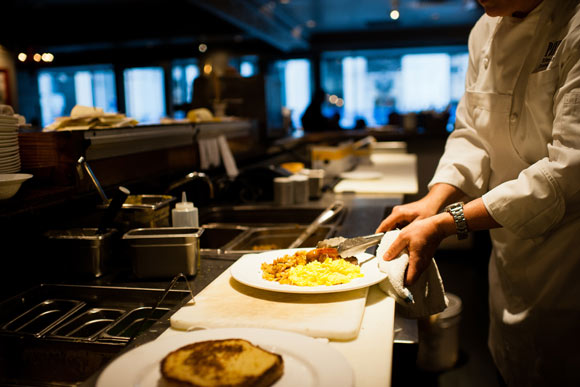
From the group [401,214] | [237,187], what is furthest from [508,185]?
[237,187]

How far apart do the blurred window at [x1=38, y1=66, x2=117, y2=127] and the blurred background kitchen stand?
33 millimetres

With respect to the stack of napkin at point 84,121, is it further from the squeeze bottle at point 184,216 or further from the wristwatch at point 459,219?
the wristwatch at point 459,219

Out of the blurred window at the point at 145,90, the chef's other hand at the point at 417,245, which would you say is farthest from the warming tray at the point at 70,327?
the blurred window at the point at 145,90

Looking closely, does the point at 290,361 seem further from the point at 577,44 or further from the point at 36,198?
the point at 577,44

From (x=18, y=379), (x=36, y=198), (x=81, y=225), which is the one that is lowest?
(x=18, y=379)

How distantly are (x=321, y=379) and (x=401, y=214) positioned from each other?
37.1 inches

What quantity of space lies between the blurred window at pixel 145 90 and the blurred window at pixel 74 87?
0.44m

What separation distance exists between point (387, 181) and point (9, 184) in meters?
2.61

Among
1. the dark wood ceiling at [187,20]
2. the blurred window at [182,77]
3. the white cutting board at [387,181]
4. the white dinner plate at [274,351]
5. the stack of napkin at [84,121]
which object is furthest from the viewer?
the blurred window at [182,77]

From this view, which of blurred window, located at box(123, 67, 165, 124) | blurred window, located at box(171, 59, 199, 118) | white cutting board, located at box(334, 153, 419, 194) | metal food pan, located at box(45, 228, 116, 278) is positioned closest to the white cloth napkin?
metal food pan, located at box(45, 228, 116, 278)

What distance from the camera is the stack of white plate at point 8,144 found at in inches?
57.4

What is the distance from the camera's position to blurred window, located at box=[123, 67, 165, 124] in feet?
38.9

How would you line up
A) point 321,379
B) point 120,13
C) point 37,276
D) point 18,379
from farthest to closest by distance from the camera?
point 120,13
point 37,276
point 18,379
point 321,379

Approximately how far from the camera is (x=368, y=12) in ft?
37.0
